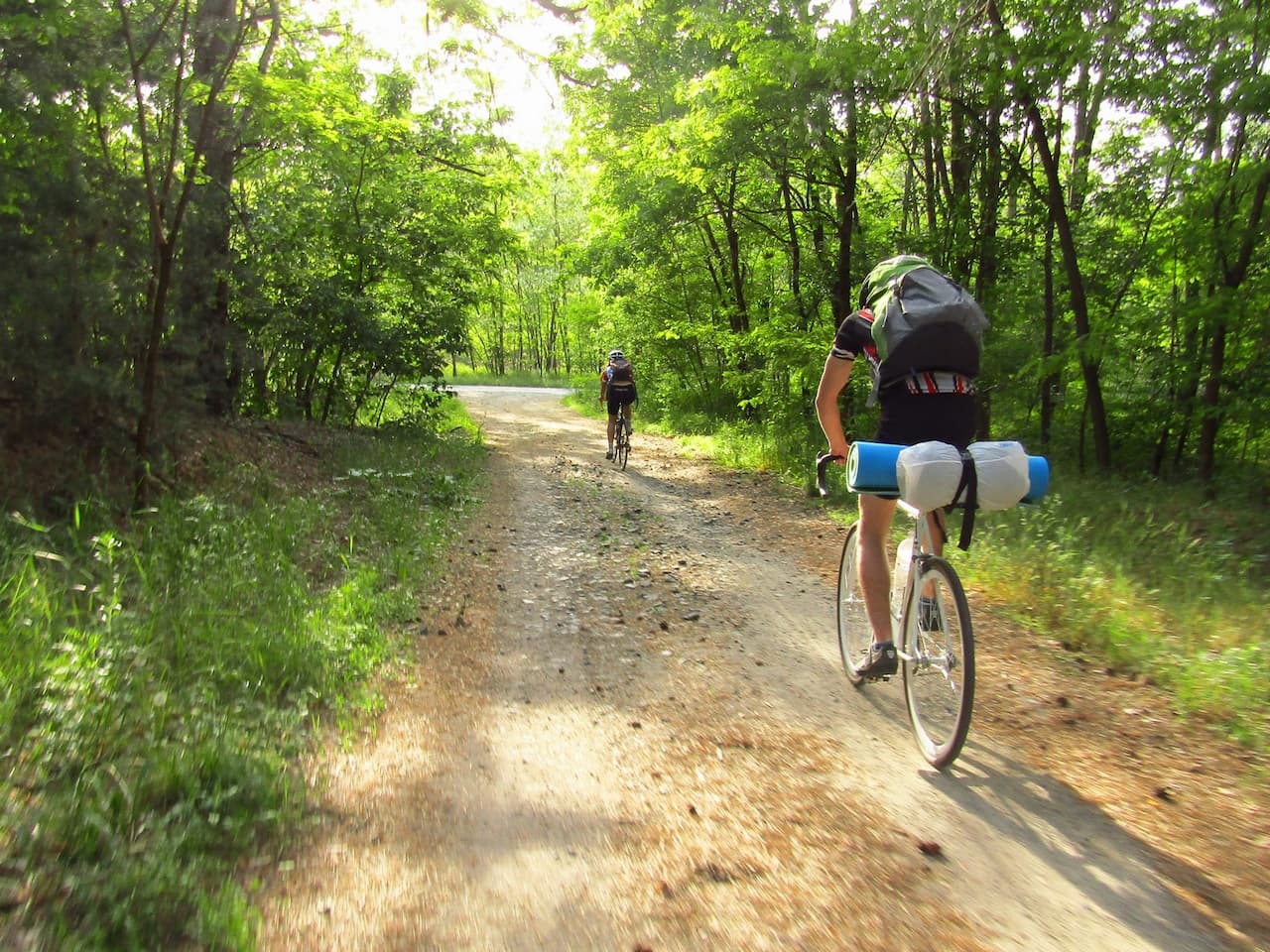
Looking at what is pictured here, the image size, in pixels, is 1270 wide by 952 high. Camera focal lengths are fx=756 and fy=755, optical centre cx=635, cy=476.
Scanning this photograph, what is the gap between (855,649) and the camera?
13.6 feet

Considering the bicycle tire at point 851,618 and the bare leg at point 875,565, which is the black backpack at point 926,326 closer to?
the bare leg at point 875,565

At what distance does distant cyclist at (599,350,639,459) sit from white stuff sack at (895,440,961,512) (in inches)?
386

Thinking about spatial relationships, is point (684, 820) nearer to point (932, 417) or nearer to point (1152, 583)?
point (932, 417)

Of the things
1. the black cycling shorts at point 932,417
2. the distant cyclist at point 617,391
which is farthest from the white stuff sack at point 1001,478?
the distant cyclist at point 617,391

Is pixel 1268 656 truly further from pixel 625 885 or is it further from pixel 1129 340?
pixel 1129 340

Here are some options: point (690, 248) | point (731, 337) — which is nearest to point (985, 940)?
point (731, 337)

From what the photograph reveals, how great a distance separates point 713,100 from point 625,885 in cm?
958

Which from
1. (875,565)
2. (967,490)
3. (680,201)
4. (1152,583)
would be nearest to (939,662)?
(875,565)

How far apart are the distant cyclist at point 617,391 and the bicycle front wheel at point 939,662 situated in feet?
31.4

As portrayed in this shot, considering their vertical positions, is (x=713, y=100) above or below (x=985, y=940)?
above

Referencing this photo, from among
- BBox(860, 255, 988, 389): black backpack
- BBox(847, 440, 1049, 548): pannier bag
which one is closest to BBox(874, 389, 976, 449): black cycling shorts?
BBox(860, 255, 988, 389): black backpack

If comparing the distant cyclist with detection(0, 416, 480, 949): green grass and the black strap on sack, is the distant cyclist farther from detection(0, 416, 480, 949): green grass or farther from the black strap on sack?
the black strap on sack

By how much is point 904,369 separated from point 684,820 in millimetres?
2015

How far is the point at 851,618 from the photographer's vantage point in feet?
13.7
